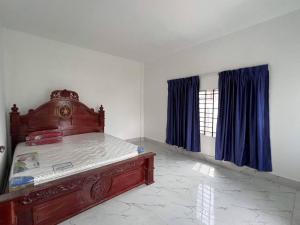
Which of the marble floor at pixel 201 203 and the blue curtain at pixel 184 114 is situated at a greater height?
the blue curtain at pixel 184 114

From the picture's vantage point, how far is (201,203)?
6.63 ft

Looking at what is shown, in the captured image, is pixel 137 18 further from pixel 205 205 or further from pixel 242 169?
pixel 242 169

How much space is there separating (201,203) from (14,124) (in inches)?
133

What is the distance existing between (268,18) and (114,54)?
3.33 m

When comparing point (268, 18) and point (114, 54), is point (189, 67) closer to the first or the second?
point (268, 18)

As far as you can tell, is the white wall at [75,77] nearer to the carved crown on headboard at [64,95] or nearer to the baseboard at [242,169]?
the carved crown on headboard at [64,95]

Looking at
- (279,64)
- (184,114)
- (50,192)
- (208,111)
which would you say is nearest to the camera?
(50,192)

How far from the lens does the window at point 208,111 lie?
3324 millimetres

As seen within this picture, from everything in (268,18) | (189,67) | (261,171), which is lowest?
(261,171)

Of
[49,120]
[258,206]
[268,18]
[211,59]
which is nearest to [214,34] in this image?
[211,59]

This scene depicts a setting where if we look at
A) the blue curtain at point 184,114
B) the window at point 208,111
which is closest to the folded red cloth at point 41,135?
the blue curtain at point 184,114

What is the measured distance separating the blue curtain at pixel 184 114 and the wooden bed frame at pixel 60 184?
1477mm

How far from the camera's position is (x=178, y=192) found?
2264 mm

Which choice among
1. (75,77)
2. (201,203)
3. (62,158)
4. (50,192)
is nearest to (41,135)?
(62,158)
